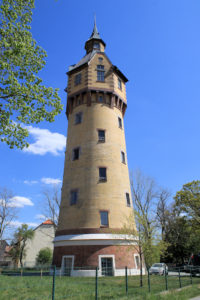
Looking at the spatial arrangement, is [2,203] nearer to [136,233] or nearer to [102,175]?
[102,175]

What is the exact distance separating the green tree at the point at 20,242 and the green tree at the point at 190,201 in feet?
119

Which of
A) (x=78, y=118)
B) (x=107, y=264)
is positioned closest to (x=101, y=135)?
(x=78, y=118)

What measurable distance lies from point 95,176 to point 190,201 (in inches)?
620

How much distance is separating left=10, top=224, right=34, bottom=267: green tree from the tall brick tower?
110 feet

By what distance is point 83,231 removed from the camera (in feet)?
73.0

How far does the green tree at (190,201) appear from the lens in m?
31.9

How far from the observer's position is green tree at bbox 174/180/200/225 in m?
31.9

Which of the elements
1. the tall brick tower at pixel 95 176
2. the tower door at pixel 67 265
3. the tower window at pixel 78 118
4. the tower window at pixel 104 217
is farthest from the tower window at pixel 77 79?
the tower door at pixel 67 265

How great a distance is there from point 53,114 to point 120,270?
1538 centimetres

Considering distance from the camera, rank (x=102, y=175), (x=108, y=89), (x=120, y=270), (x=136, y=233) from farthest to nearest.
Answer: (x=108, y=89) → (x=102, y=175) → (x=120, y=270) → (x=136, y=233)

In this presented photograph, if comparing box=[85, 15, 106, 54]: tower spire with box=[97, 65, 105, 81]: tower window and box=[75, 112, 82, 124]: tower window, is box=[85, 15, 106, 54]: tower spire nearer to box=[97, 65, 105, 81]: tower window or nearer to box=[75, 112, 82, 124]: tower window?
box=[97, 65, 105, 81]: tower window

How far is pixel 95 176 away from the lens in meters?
24.8

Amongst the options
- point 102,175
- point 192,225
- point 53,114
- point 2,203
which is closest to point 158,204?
point 192,225

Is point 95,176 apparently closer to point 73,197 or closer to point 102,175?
point 102,175
